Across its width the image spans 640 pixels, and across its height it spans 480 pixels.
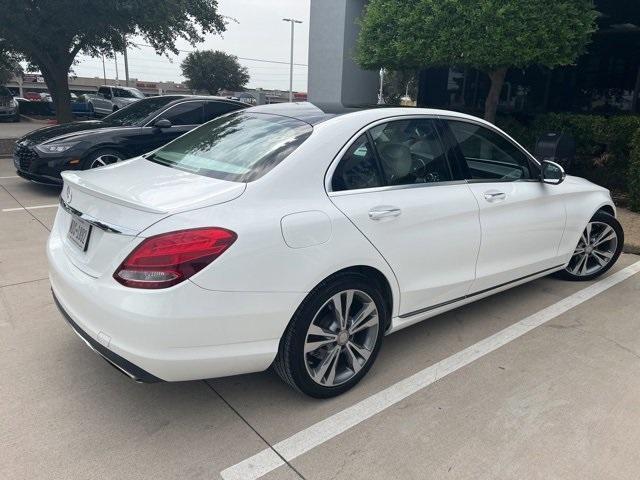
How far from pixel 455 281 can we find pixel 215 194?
1.69 m

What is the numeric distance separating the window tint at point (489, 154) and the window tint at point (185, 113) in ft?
18.2

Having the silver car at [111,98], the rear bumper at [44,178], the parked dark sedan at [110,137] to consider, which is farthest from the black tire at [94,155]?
the silver car at [111,98]

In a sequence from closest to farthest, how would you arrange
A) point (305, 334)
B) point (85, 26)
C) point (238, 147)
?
point (305, 334) < point (238, 147) < point (85, 26)

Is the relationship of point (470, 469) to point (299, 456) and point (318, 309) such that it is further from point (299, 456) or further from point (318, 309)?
point (318, 309)

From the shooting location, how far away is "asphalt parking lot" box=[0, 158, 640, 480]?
232cm

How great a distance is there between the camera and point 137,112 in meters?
8.12

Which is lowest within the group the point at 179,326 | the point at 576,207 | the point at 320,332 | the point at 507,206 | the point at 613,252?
the point at 613,252

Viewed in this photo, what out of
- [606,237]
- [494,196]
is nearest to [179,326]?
[494,196]

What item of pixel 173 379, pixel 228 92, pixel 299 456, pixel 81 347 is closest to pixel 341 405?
pixel 299 456

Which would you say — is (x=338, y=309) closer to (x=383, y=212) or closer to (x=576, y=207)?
(x=383, y=212)

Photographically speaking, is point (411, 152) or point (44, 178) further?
point (44, 178)

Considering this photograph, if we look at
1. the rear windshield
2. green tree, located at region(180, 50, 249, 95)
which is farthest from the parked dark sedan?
green tree, located at region(180, 50, 249, 95)

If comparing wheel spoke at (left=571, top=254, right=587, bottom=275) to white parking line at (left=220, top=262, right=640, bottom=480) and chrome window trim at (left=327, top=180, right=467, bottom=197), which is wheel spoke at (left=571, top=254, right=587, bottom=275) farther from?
chrome window trim at (left=327, top=180, right=467, bottom=197)

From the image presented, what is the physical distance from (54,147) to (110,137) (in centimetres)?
75
